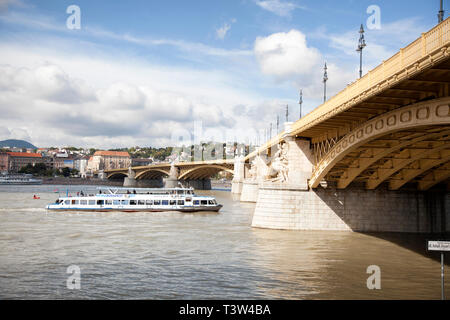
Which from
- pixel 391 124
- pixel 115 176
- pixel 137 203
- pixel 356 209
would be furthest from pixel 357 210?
pixel 115 176

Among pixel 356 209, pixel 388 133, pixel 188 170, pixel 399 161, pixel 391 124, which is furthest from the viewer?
pixel 188 170

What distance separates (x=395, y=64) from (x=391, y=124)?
3.76 m

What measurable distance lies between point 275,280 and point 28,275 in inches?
404

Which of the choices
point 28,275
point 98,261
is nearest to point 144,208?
point 98,261

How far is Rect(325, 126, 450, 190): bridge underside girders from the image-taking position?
74.4 feet

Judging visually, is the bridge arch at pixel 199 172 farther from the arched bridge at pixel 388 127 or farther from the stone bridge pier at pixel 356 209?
the arched bridge at pixel 388 127

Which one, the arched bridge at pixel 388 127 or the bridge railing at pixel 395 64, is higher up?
the bridge railing at pixel 395 64

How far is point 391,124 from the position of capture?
65.1 feet

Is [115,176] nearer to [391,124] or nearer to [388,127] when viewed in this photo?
[388,127]

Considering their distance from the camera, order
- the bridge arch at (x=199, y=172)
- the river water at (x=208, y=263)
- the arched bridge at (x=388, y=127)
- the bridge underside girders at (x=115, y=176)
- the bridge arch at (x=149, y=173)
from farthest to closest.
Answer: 1. the bridge underside girders at (x=115, y=176)
2. the bridge arch at (x=149, y=173)
3. the bridge arch at (x=199, y=172)
4. the river water at (x=208, y=263)
5. the arched bridge at (x=388, y=127)

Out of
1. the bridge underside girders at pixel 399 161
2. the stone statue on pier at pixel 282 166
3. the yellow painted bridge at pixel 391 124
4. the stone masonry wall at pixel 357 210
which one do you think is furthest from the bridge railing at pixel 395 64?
the stone statue on pier at pixel 282 166

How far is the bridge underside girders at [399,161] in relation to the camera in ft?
74.4
